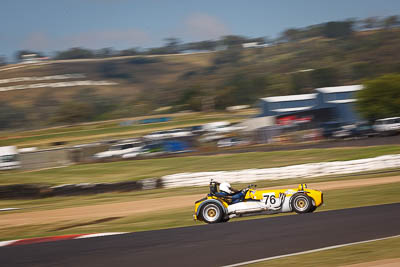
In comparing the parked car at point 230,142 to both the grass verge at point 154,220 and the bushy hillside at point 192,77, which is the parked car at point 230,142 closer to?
the grass verge at point 154,220

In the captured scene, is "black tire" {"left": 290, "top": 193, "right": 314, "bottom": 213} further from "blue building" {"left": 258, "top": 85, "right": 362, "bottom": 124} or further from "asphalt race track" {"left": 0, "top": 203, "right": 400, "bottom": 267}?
"blue building" {"left": 258, "top": 85, "right": 362, "bottom": 124}

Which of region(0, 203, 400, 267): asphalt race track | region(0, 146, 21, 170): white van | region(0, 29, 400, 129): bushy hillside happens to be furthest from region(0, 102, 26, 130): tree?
region(0, 203, 400, 267): asphalt race track

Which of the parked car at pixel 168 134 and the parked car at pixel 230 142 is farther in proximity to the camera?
the parked car at pixel 168 134

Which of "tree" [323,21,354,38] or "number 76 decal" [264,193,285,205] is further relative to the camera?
"tree" [323,21,354,38]

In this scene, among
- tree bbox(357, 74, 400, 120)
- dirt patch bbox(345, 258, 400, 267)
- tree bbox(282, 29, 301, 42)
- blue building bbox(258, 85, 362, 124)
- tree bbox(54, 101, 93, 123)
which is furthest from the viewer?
tree bbox(282, 29, 301, 42)

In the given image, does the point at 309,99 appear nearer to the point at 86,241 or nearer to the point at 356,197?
the point at 356,197

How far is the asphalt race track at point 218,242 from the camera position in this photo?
642 cm

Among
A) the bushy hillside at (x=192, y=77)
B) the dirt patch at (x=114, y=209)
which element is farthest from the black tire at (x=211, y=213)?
the bushy hillside at (x=192, y=77)

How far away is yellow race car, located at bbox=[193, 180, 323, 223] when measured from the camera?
9.41 m

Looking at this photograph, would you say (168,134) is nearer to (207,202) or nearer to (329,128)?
(329,128)

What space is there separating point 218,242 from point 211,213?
256cm

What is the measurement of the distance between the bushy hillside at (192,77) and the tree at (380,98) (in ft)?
98.9

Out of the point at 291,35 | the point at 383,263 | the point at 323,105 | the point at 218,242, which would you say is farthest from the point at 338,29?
the point at 383,263

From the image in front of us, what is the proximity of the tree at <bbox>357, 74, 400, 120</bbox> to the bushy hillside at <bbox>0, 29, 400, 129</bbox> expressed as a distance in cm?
3015
